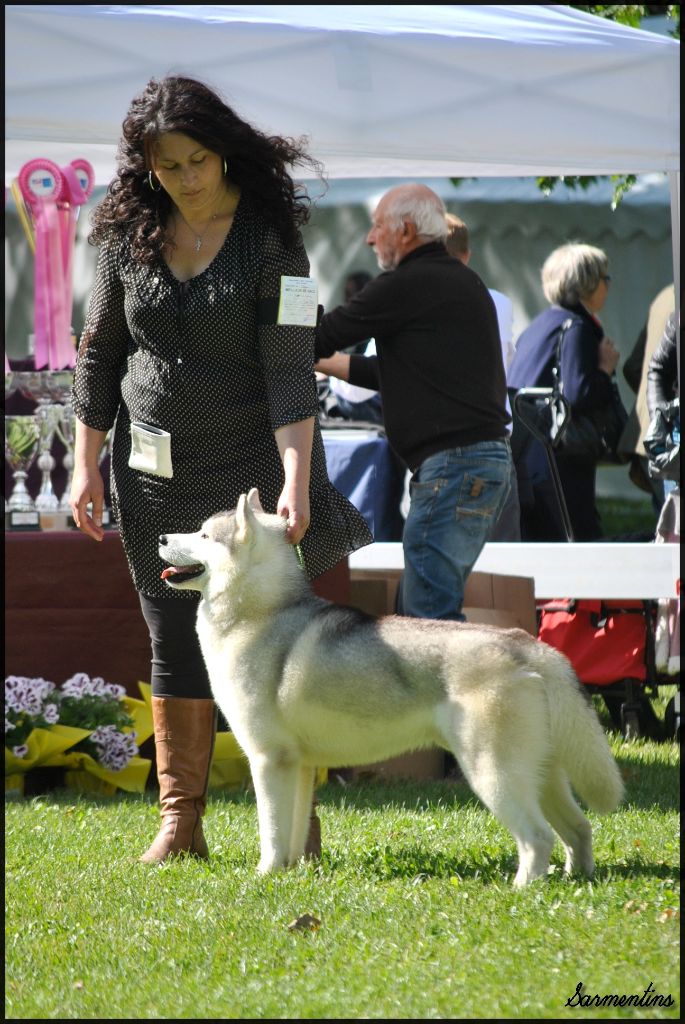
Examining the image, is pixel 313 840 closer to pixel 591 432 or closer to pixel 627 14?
pixel 591 432

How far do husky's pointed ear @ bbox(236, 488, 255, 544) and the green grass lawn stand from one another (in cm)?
92

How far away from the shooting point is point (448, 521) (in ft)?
15.7

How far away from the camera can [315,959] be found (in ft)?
9.16

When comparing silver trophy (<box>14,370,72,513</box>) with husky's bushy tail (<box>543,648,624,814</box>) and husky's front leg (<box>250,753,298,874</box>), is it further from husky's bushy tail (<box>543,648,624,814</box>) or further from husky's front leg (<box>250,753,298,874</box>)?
husky's bushy tail (<box>543,648,624,814</box>)

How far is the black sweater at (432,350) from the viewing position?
4824 millimetres

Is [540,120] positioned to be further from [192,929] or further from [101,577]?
[192,929]

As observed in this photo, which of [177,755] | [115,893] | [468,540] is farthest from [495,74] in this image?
[115,893]

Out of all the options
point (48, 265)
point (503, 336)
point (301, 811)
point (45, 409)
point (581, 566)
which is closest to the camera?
point (301, 811)

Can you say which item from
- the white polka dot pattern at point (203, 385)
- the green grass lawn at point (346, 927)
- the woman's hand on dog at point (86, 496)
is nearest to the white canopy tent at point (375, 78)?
the white polka dot pattern at point (203, 385)

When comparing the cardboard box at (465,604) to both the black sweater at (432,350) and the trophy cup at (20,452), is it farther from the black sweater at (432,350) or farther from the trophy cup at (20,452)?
the trophy cup at (20,452)

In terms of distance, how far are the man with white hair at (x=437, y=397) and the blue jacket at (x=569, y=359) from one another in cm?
229

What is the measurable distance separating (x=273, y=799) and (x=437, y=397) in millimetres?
1828

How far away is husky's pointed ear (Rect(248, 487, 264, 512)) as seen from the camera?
139 inches

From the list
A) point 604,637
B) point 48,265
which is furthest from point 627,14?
point 48,265
